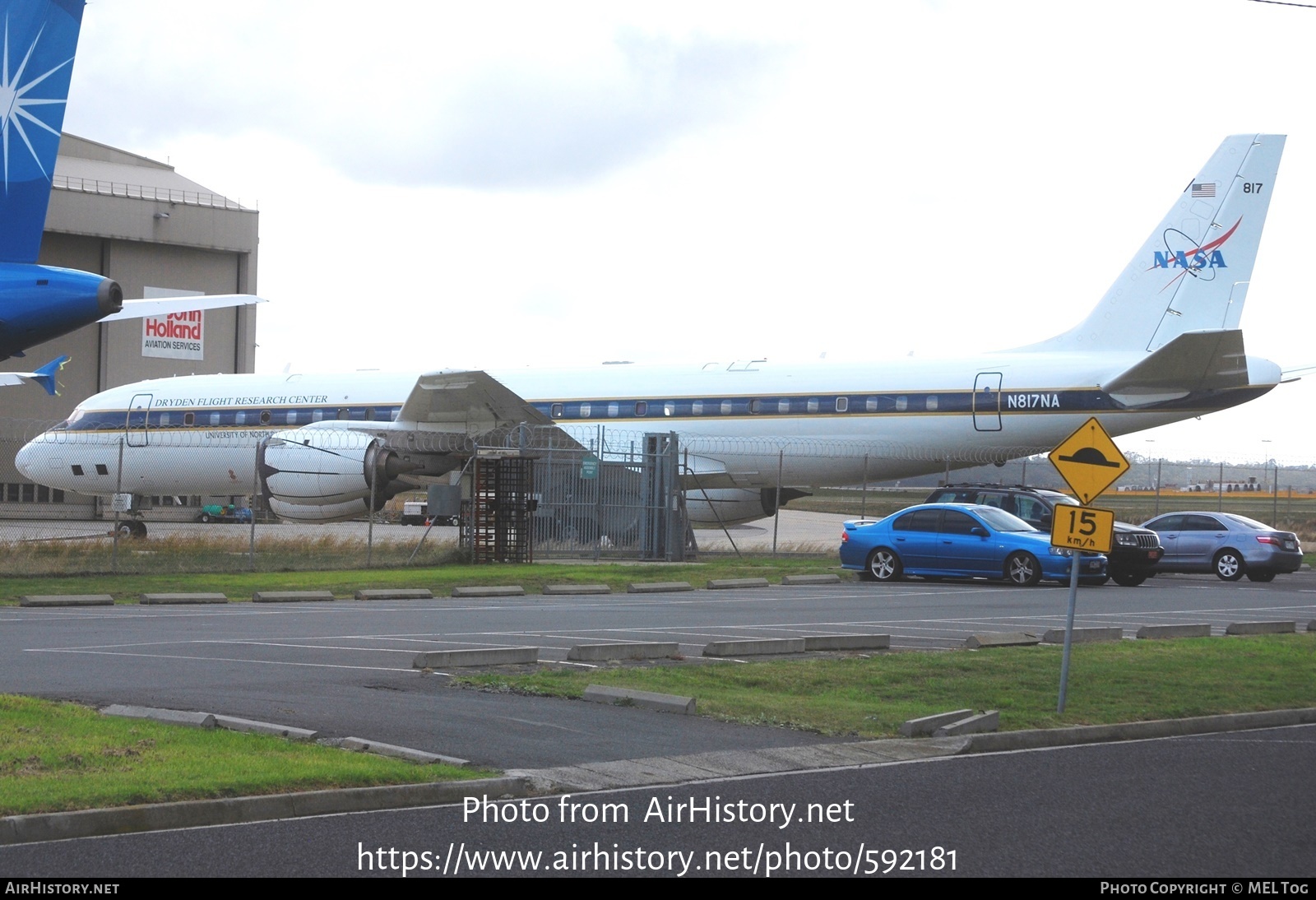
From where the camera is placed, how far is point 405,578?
24109 mm

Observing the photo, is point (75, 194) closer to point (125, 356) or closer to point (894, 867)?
point (125, 356)

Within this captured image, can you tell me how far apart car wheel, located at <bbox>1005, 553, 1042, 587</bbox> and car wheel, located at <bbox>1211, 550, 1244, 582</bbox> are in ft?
21.0

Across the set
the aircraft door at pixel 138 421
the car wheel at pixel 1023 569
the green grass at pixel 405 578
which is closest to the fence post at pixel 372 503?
the green grass at pixel 405 578

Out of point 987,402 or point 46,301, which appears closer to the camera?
point 46,301

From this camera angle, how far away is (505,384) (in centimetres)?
3512

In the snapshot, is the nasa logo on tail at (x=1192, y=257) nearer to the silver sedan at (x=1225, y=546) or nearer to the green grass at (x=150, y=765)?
the silver sedan at (x=1225, y=546)

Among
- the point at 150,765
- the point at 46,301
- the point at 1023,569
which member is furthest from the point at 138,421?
the point at 150,765

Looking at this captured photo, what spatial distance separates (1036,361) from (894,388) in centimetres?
291

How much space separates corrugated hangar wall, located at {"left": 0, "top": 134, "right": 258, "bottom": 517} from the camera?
5694cm

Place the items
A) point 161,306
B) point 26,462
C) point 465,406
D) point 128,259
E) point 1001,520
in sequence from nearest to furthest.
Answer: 1. point 161,306
2. point 1001,520
3. point 465,406
4. point 26,462
5. point 128,259

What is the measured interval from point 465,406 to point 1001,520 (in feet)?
43.0

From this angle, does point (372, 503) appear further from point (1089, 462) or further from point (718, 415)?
point (1089, 462)

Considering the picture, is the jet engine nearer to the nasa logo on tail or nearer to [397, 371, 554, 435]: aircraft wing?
[397, 371, 554, 435]: aircraft wing

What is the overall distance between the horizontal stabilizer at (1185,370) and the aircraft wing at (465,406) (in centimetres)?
1262
